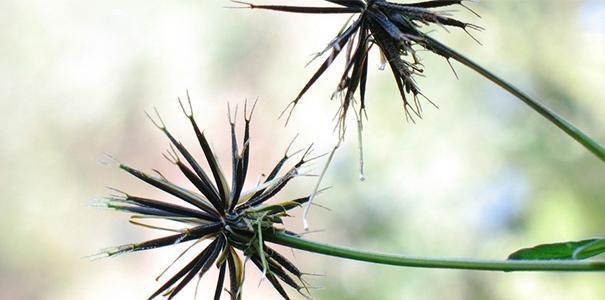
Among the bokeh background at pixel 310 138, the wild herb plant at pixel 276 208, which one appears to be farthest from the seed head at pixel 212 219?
the bokeh background at pixel 310 138

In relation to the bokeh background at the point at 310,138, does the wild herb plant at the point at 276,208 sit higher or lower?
lower

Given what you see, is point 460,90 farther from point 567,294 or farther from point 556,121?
point 556,121

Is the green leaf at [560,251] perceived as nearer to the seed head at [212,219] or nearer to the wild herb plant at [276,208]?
the wild herb plant at [276,208]

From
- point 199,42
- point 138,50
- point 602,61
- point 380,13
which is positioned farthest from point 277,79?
point 380,13

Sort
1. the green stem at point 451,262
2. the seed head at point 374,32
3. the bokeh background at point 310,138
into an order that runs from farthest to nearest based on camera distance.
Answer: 1. the bokeh background at point 310,138
2. the seed head at point 374,32
3. the green stem at point 451,262

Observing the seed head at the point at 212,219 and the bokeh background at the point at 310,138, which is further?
the bokeh background at the point at 310,138

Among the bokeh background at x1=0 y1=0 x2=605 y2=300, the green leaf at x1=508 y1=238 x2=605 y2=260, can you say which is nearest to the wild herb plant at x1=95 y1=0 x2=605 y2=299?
the green leaf at x1=508 y1=238 x2=605 y2=260

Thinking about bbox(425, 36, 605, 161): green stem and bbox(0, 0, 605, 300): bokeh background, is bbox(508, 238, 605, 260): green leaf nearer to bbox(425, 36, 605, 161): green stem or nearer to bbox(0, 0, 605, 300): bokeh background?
bbox(425, 36, 605, 161): green stem
